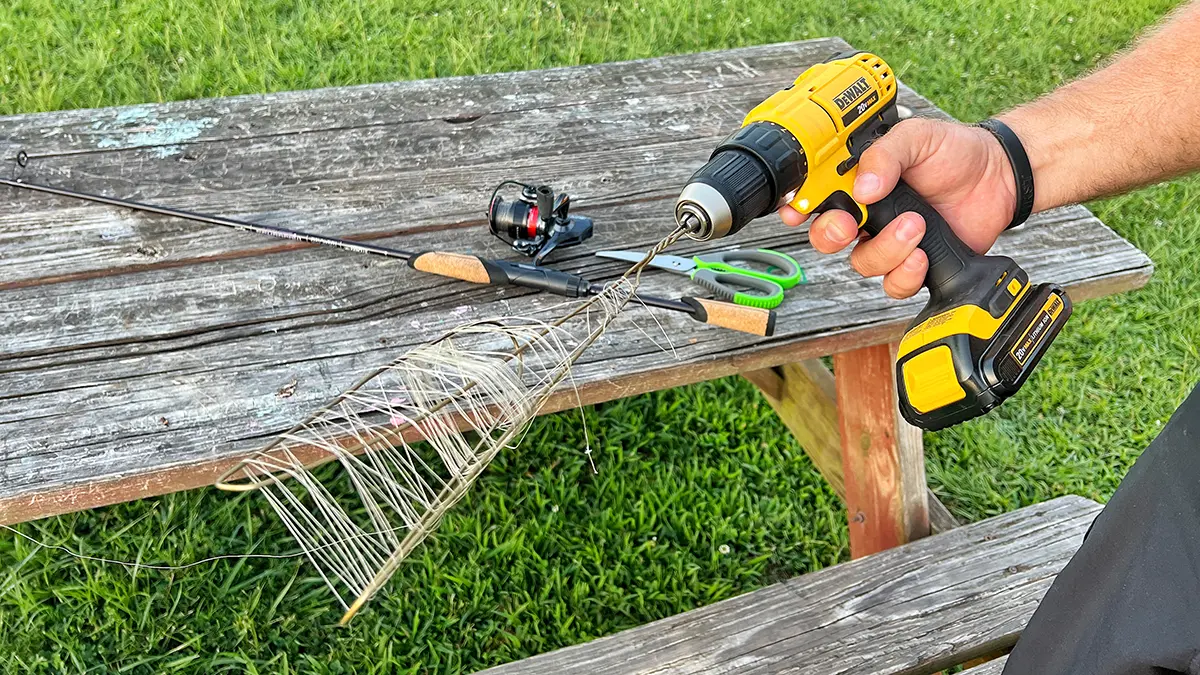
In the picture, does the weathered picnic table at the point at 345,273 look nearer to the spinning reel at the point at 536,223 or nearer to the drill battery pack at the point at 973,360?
the spinning reel at the point at 536,223

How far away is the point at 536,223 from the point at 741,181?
1.87 ft

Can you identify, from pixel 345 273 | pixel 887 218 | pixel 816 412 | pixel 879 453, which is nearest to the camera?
pixel 887 218

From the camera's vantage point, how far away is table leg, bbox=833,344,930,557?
198cm

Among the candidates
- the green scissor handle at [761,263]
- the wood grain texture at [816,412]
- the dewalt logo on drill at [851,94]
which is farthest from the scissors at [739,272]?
the wood grain texture at [816,412]

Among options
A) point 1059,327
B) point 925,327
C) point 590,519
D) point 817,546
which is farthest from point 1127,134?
point 590,519

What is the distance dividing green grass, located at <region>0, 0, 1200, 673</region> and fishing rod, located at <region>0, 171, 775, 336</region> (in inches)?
39.0

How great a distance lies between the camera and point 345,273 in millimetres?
1780

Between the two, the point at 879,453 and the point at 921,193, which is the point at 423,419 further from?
the point at 879,453

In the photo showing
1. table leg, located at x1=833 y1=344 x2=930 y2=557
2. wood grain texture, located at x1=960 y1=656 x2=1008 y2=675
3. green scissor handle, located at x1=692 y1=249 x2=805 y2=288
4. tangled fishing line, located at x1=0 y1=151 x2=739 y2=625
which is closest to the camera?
tangled fishing line, located at x1=0 y1=151 x2=739 y2=625

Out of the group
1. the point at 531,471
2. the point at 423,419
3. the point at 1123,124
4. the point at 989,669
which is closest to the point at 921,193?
the point at 1123,124

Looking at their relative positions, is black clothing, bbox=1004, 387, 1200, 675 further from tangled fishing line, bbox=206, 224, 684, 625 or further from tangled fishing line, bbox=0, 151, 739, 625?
tangled fishing line, bbox=206, 224, 684, 625

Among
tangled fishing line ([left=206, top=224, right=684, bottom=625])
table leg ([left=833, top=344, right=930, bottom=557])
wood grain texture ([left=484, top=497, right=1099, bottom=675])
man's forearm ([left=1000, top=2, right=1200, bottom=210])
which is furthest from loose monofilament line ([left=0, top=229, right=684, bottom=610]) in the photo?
man's forearm ([left=1000, top=2, right=1200, bottom=210])

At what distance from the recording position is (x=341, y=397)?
1.43 m

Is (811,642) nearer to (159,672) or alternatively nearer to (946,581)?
(946,581)
